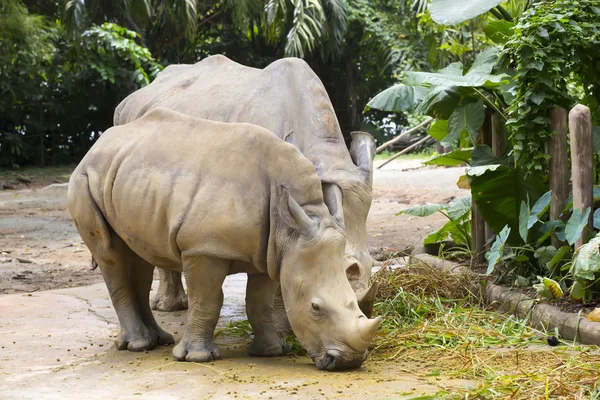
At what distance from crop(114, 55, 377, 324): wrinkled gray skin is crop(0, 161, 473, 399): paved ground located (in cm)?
53

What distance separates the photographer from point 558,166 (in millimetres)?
6262

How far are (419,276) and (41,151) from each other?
18.0 m

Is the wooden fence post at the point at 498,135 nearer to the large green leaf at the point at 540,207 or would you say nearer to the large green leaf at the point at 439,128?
the large green leaf at the point at 439,128

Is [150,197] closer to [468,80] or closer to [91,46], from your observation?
[468,80]

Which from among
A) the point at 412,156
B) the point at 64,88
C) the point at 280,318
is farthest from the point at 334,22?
the point at 280,318

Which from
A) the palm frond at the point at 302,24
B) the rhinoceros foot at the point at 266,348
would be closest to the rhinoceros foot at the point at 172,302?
the rhinoceros foot at the point at 266,348

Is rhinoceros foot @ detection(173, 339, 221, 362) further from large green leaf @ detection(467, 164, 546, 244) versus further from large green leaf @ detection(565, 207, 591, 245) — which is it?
large green leaf @ detection(467, 164, 546, 244)

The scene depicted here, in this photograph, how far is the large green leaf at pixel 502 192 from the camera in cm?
670

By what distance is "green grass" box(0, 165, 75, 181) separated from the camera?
20.5 meters

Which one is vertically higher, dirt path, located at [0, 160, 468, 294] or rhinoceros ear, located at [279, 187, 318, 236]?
rhinoceros ear, located at [279, 187, 318, 236]

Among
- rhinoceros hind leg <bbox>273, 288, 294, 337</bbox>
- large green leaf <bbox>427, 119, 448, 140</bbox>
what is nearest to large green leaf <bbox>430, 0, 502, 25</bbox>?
large green leaf <bbox>427, 119, 448, 140</bbox>

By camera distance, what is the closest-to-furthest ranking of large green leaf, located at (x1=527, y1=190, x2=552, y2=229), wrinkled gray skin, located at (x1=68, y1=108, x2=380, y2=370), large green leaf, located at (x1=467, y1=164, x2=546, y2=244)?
wrinkled gray skin, located at (x1=68, y1=108, x2=380, y2=370)
large green leaf, located at (x1=527, y1=190, x2=552, y2=229)
large green leaf, located at (x1=467, y1=164, x2=546, y2=244)

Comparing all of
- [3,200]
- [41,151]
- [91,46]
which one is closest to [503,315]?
[3,200]

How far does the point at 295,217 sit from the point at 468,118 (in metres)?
2.94
